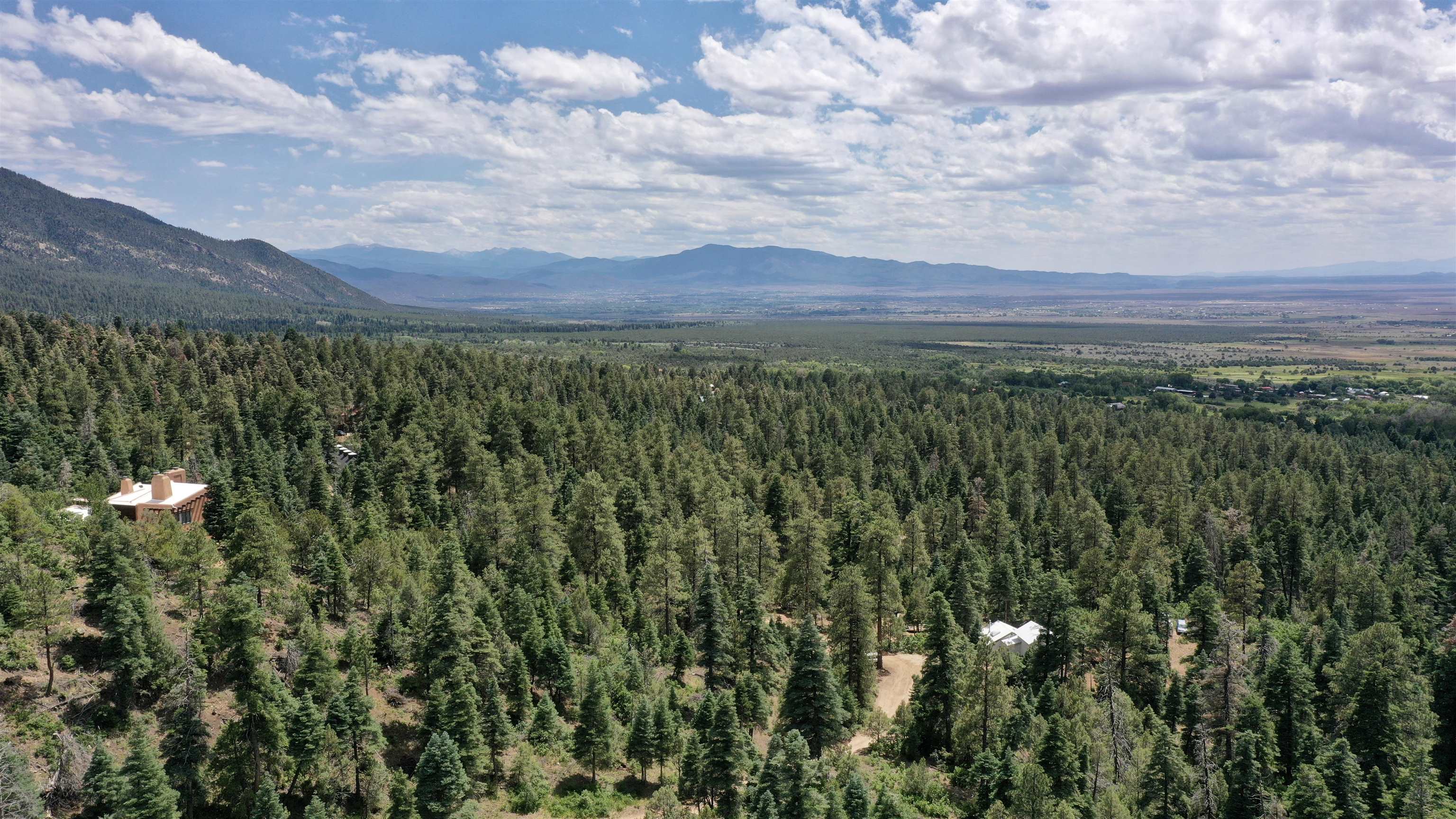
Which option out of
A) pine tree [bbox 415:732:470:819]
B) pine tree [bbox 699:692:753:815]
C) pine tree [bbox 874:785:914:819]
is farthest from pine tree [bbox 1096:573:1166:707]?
pine tree [bbox 415:732:470:819]

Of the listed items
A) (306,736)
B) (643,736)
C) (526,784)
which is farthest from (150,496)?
(643,736)

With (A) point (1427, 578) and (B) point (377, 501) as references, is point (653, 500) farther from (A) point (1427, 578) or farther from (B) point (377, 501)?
(A) point (1427, 578)

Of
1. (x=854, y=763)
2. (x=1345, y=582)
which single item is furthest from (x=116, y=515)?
(x=1345, y=582)

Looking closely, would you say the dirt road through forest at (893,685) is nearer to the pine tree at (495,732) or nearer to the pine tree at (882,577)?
the pine tree at (882,577)

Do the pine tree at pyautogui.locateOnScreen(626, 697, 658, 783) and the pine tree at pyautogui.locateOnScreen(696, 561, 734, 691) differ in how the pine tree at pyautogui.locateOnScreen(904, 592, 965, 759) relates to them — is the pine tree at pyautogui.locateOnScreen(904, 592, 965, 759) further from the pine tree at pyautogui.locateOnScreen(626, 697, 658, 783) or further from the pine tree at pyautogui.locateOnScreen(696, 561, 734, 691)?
the pine tree at pyautogui.locateOnScreen(626, 697, 658, 783)

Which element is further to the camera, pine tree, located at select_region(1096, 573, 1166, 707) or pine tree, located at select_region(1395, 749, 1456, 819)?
pine tree, located at select_region(1096, 573, 1166, 707)

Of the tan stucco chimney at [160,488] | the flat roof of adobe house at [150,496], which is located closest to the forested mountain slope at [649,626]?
the flat roof of adobe house at [150,496]
